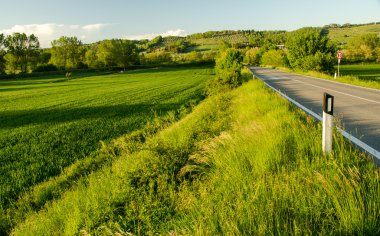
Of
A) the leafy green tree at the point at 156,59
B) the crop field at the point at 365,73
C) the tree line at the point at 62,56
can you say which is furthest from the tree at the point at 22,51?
the crop field at the point at 365,73

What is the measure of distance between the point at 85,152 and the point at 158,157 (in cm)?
479

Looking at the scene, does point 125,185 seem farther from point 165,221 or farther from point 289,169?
point 289,169

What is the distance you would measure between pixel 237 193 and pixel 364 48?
105m

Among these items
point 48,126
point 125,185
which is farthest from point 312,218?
point 48,126

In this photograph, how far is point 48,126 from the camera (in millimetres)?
14898

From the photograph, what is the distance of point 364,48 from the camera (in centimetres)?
9200

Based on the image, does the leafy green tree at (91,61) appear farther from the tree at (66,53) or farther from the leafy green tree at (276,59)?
the leafy green tree at (276,59)

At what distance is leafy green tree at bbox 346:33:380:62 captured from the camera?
89750 mm

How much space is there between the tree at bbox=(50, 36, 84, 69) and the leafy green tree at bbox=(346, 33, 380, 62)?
87.7 metres

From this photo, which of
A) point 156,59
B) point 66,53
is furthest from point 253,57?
point 66,53

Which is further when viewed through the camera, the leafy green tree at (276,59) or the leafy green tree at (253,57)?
the leafy green tree at (253,57)

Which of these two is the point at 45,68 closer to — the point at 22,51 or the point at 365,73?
the point at 22,51

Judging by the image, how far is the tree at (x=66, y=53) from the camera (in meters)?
101

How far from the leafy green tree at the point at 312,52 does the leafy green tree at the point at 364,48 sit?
4410 cm
